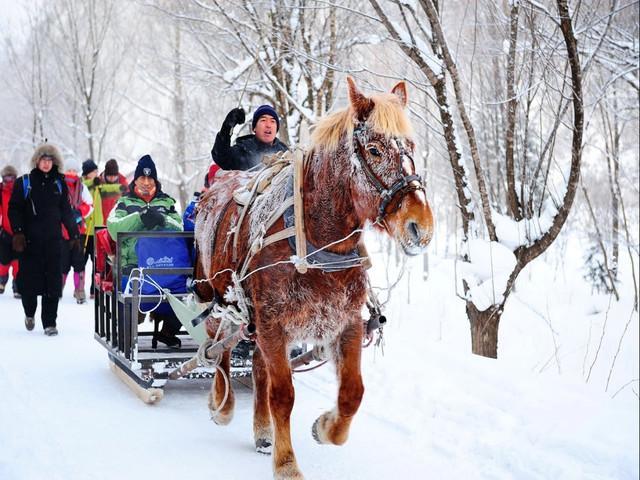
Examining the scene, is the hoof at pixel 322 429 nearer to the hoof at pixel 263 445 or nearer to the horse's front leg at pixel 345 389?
the horse's front leg at pixel 345 389

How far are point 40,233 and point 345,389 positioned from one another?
5.60 m

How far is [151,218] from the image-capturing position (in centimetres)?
614

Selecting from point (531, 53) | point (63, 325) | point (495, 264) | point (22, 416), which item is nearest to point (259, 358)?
point (22, 416)

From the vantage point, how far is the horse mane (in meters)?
3.45

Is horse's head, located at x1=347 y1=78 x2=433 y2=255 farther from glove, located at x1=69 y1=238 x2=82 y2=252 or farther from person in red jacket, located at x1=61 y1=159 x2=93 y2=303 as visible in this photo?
glove, located at x1=69 y1=238 x2=82 y2=252

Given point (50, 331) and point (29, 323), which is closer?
point (50, 331)

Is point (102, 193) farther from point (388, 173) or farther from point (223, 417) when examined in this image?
point (388, 173)

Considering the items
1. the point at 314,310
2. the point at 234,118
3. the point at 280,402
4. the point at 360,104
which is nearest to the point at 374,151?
the point at 360,104

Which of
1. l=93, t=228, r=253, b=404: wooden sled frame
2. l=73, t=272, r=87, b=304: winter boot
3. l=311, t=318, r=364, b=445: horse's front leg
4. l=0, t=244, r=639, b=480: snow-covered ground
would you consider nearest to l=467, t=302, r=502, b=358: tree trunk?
l=0, t=244, r=639, b=480: snow-covered ground

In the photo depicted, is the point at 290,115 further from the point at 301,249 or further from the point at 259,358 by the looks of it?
the point at 301,249

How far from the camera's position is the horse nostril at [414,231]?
3.20 metres

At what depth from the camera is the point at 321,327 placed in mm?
3787

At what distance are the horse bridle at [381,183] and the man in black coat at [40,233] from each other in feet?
18.9

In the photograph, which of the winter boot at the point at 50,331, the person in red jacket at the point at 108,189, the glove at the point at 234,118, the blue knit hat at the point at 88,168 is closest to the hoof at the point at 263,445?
the glove at the point at 234,118
